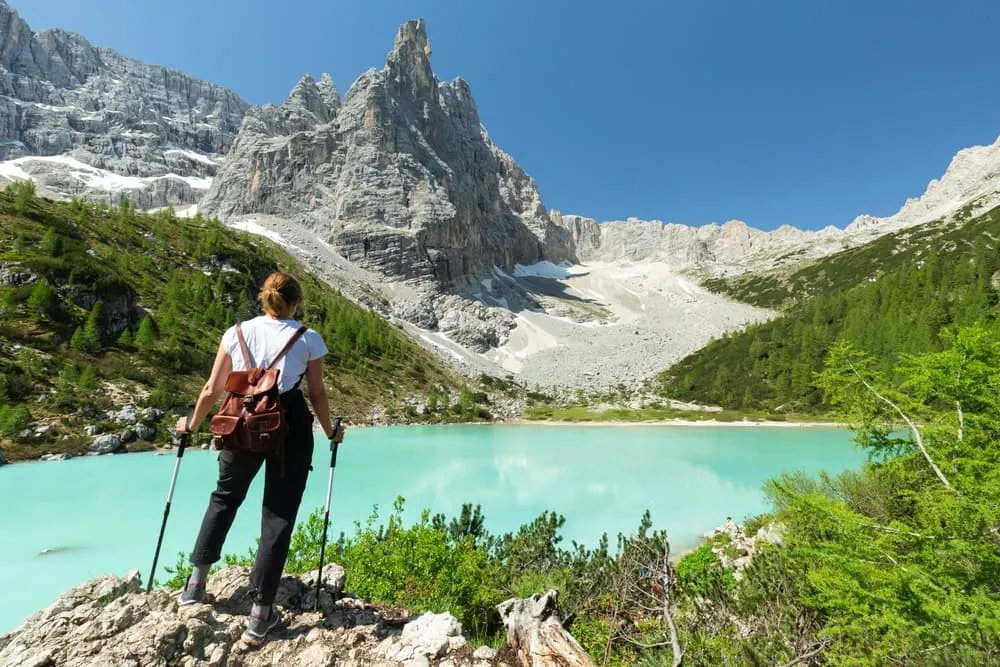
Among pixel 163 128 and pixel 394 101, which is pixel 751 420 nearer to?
pixel 394 101

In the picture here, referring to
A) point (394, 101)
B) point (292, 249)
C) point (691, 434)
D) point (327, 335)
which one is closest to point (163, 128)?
point (394, 101)

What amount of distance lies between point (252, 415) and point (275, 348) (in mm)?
539

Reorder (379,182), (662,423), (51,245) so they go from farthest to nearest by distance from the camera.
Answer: (379,182) → (662,423) → (51,245)

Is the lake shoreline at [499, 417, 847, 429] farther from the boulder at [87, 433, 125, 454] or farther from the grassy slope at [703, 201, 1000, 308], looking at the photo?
the grassy slope at [703, 201, 1000, 308]

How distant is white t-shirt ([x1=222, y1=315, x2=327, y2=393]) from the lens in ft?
11.0

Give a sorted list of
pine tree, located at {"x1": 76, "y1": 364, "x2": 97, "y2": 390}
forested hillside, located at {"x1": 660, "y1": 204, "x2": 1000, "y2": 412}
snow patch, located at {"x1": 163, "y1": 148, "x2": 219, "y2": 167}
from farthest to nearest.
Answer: snow patch, located at {"x1": 163, "y1": 148, "x2": 219, "y2": 167}, forested hillside, located at {"x1": 660, "y1": 204, "x2": 1000, "y2": 412}, pine tree, located at {"x1": 76, "y1": 364, "x2": 97, "y2": 390}

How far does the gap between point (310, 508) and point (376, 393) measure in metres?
40.3

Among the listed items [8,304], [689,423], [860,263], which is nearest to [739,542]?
[8,304]

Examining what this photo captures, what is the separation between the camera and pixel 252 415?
3.11 metres

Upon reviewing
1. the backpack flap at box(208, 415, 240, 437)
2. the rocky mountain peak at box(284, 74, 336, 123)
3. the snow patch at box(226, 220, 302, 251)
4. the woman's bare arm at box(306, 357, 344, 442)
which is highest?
the rocky mountain peak at box(284, 74, 336, 123)

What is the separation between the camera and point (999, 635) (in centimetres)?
304

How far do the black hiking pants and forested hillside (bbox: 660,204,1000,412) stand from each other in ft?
194

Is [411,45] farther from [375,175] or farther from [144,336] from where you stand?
[144,336]

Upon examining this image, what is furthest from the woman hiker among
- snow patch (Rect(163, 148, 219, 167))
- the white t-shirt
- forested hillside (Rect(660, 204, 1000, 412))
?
snow patch (Rect(163, 148, 219, 167))
